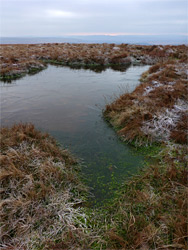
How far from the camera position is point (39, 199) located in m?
3.99

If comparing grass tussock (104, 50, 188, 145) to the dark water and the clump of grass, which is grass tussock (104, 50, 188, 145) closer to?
the dark water

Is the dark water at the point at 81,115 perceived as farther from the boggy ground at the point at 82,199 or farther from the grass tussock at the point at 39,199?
the grass tussock at the point at 39,199

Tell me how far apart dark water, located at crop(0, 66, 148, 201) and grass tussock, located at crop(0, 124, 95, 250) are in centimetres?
81

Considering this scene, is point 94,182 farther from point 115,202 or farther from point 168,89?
point 168,89

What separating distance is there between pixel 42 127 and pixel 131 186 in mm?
5095

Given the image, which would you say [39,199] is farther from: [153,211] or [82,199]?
[153,211]

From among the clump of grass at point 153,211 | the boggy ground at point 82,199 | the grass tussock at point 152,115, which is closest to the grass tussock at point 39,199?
the boggy ground at point 82,199

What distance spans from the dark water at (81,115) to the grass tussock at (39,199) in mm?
813

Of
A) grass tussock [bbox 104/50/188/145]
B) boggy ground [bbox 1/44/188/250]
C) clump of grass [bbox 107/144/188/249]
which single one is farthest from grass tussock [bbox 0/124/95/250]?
grass tussock [bbox 104/50/188/145]

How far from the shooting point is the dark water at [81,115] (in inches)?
220

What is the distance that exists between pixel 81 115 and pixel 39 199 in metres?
5.89

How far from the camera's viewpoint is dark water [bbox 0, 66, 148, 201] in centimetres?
559

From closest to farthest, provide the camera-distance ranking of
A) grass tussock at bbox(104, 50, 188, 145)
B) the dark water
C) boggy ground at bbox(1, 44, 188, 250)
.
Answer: boggy ground at bbox(1, 44, 188, 250)
the dark water
grass tussock at bbox(104, 50, 188, 145)

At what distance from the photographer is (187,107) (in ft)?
27.5
